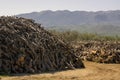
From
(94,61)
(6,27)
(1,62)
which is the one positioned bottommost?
(94,61)

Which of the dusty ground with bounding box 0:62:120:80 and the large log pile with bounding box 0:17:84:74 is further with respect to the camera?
the large log pile with bounding box 0:17:84:74

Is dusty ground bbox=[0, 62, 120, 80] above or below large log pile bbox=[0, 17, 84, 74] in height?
below

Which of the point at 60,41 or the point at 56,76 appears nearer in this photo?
the point at 56,76

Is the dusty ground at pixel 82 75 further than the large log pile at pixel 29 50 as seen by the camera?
No

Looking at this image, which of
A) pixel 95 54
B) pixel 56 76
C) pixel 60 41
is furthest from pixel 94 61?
pixel 56 76

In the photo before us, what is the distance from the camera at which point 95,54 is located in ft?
66.5

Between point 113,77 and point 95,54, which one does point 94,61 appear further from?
point 113,77

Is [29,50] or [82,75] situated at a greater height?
[29,50]

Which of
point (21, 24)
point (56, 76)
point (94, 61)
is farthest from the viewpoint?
point (94, 61)

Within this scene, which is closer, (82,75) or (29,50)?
(82,75)

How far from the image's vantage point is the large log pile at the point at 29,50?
47.5ft

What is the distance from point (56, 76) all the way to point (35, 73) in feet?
3.16

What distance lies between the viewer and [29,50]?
15070mm

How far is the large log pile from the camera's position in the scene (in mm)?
14469
